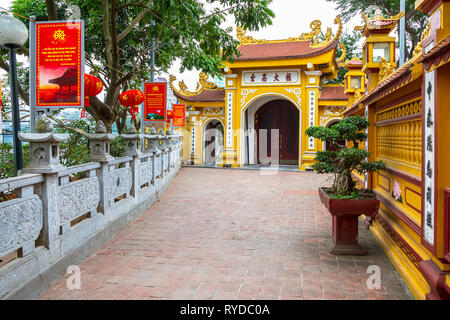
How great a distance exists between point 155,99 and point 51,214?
24.2 ft

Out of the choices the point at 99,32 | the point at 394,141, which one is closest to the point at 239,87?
the point at 99,32

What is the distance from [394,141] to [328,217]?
7.21 feet

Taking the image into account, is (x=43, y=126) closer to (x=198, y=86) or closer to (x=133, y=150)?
(x=133, y=150)

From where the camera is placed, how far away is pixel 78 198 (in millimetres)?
4148

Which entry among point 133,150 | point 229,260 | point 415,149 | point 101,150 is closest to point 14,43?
point 101,150

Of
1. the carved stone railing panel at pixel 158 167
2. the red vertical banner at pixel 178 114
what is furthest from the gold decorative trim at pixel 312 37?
the carved stone railing panel at pixel 158 167

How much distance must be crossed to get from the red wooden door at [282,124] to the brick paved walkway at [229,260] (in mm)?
10042

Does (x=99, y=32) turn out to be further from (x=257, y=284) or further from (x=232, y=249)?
(x=257, y=284)

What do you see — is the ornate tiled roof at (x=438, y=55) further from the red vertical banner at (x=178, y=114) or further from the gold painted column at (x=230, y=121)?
the red vertical banner at (x=178, y=114)

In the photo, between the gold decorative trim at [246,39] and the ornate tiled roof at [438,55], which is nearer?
the ornate tiled roof at [438,55]

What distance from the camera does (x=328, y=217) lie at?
6.53 meters

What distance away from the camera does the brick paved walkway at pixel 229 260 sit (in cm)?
333

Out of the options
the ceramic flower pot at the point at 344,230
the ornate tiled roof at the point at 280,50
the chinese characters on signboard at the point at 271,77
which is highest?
the ornate tiled roof at the point at 280,50

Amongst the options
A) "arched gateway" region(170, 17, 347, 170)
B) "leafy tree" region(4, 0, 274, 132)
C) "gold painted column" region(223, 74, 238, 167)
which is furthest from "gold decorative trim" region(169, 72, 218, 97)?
"leafy tree" region(4, 0, 274, 132)
